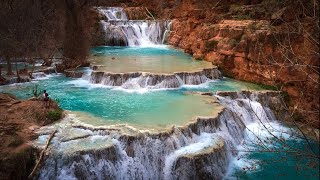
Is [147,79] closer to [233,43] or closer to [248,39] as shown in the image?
[233,43]

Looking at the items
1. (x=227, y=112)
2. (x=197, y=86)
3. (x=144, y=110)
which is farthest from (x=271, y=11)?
(x=144, y=110)

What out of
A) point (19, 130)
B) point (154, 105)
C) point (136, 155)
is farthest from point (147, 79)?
point (19, 130)

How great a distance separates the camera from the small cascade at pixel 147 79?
49.0 feet

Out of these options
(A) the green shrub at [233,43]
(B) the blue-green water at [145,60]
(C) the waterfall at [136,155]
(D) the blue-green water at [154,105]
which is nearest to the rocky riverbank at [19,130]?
(C) the waterfall at [136,155]

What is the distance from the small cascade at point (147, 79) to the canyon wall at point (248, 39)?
220 cm

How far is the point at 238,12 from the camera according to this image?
19.3 metres

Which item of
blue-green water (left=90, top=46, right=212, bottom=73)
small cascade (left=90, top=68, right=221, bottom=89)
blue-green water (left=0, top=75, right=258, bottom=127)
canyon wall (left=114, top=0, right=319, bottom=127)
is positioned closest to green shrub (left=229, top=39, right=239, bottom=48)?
canyon wall (left=114, top=0, right=319, bottom=127)

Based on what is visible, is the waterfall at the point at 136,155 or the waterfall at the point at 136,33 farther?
the waterfall at the point at 136,33

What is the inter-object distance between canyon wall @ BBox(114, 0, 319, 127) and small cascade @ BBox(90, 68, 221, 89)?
220 cm

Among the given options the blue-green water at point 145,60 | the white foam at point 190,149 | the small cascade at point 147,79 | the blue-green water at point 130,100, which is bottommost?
the white foam at point 190,149

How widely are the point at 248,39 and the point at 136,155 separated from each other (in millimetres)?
8894

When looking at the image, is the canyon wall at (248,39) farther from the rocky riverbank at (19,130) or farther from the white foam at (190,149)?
the rocky riverbank at (19,130)

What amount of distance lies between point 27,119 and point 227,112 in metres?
6.32

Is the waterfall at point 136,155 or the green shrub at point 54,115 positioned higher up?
the green shrub at point 54,115
